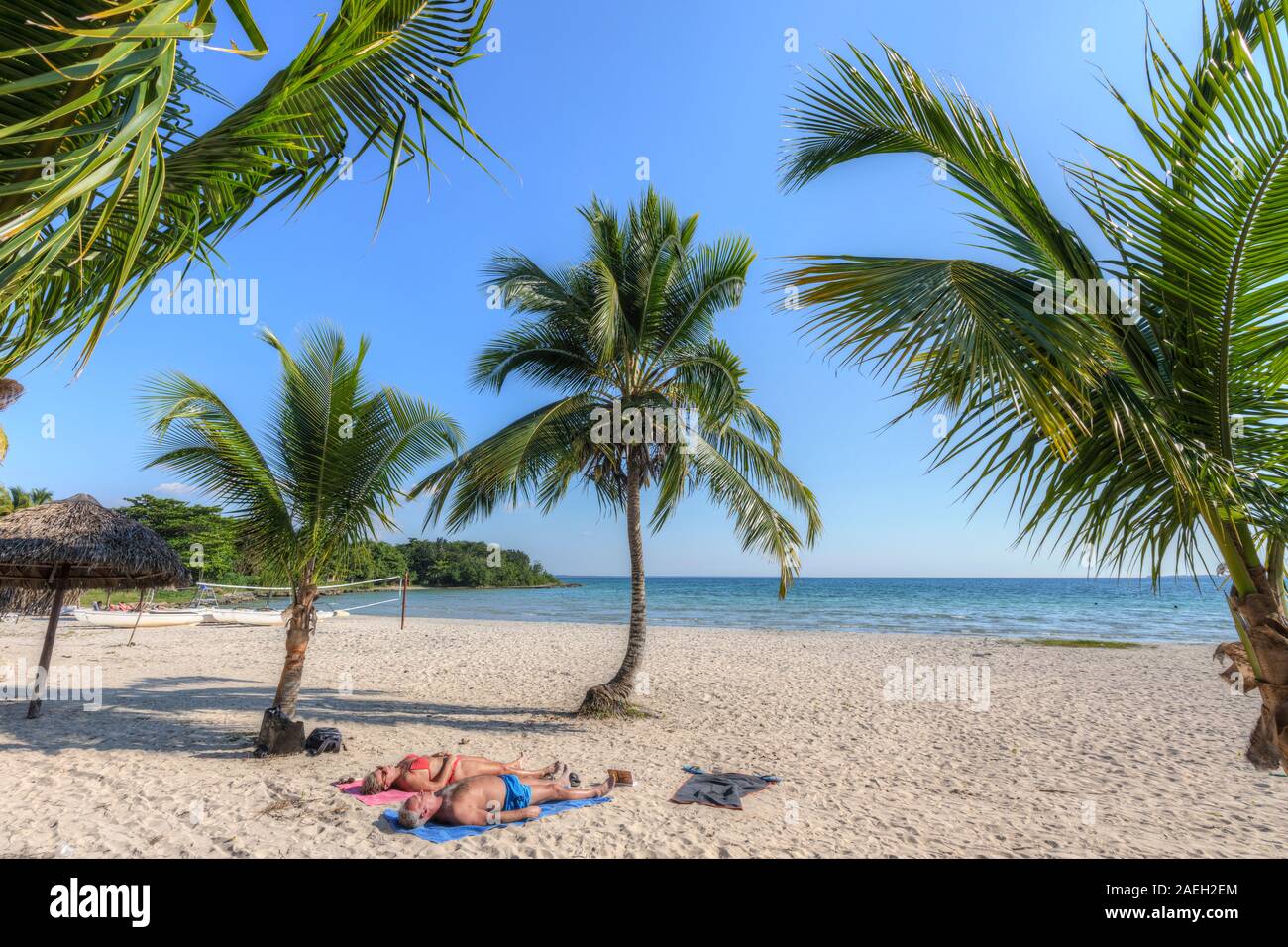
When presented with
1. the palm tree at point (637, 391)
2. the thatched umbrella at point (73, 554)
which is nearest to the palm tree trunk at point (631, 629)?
the palm tree at point (637, 391)

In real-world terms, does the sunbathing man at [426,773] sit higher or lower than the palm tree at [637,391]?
lower

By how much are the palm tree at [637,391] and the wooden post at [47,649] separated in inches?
209

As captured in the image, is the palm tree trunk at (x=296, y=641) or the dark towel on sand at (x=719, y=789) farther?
the palm tree trunk at (x=296, y=641)

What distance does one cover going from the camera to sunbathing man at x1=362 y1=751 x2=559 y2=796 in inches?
227

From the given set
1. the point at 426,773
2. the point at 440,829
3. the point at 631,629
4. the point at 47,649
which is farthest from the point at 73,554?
the point at 631,629

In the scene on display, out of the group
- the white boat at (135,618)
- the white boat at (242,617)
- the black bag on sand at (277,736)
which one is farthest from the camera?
the white boat at (242,617)

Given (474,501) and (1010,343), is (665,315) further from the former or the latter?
(1010,343)

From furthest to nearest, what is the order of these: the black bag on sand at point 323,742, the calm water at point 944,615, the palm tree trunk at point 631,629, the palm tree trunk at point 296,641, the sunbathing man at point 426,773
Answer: the calm water at point 944,615
the palm tree trunk at point 631,629
the palm tree trunk at point 296,641
the black bag on sand at point 323,742
the sunbathing man at point 426,773

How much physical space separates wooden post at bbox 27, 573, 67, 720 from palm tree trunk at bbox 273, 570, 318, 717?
11.2 feet

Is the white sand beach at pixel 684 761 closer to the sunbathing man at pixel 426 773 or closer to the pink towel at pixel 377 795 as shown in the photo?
the pink towel at pixel 377 795

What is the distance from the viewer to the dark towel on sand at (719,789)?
5785mm

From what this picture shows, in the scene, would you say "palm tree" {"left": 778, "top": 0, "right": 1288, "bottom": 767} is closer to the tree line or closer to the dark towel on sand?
the dark towel on sand

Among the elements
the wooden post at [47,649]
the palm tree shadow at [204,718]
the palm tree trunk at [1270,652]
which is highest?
the palm tree trunk at [1270,652]

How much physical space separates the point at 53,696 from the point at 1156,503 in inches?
546
